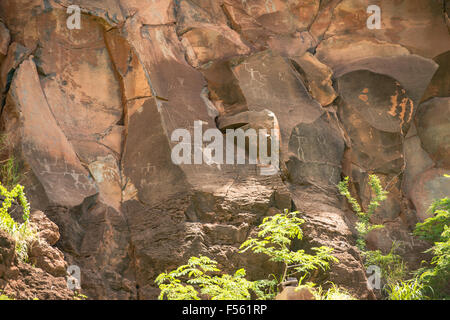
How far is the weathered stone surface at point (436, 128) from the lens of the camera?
9.96 meters

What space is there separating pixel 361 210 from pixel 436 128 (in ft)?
7.42

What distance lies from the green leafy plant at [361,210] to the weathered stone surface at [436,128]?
1456 mm

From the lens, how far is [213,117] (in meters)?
8.77

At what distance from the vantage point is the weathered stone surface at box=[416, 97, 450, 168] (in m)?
9.96

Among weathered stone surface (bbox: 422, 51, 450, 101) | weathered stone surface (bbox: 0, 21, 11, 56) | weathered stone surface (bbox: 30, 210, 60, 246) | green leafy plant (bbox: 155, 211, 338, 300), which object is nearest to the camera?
green leafy plant (bbox: 155, 211, 338, 300)

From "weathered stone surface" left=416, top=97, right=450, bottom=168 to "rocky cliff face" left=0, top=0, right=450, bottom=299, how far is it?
25 mm

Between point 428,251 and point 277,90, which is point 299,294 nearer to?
point 428,251

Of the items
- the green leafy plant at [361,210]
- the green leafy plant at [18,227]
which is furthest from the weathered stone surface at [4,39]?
the green leafy plant at [361,210]

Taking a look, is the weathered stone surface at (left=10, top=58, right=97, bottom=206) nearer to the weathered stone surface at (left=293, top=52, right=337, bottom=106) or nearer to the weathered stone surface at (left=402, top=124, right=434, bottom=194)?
the weathered stone surface at (left=293, top=52, right=337, bottom=106)

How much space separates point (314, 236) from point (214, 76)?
3.37m

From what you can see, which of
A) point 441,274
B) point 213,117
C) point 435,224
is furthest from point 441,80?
point 213,117

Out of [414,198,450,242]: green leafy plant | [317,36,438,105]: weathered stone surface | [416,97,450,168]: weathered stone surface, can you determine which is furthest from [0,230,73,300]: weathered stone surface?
[416,97,450,168]: weathered stone surface

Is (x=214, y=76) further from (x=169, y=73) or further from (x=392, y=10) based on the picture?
(x=392, y=10)
